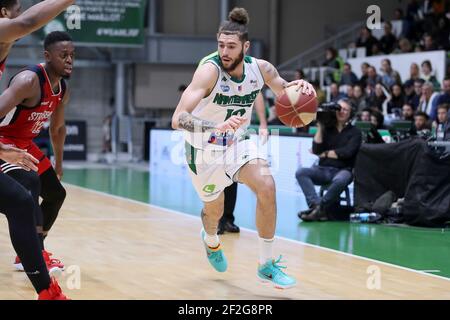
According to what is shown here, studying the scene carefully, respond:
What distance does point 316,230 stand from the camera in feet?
33.0

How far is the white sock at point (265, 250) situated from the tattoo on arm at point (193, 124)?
0.97 m

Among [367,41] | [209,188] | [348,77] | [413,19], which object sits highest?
[413,19]

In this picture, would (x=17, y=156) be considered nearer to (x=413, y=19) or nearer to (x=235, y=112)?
(x=235, y=112)

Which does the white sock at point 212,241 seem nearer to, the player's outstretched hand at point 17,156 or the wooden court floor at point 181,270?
the wooden court floor at point 181,270

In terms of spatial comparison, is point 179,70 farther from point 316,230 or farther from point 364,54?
point 316,230

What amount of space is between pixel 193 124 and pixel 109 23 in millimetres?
17748

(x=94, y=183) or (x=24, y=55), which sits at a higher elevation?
(x=24, y=55)

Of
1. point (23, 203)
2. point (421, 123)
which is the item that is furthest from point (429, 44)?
point (23, 203)

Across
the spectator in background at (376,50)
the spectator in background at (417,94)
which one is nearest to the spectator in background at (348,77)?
the spectator in background at (376,50)

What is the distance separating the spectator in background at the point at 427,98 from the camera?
49.1 ft

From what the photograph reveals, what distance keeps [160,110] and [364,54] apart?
796cm

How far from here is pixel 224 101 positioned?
6441mm
